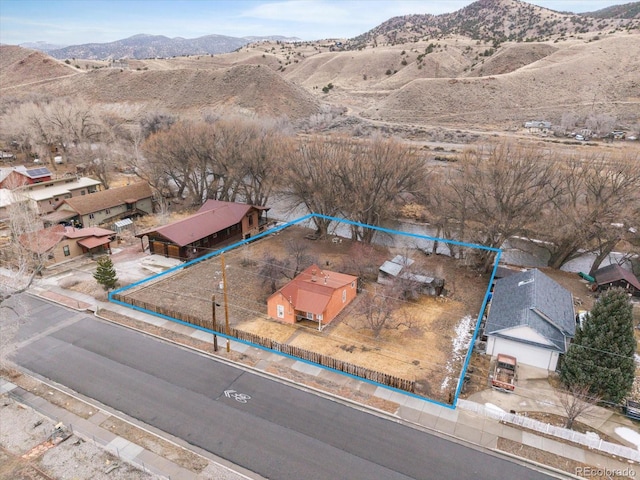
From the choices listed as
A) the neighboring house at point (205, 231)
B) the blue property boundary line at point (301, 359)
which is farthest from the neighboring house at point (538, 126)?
the neighboring house at point (205, 231)

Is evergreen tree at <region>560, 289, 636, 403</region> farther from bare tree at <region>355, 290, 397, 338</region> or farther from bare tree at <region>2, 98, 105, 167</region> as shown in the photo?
bare tree at <region>2, 98, 105, 167</region>

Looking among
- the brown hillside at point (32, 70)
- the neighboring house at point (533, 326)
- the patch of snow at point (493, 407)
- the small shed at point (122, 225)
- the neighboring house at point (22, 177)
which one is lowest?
the patch of snow at point (493, 407)

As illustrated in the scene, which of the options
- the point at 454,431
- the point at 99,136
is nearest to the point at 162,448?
the point at 454,431

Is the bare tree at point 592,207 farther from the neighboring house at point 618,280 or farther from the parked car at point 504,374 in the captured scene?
the parked car at point 504,374

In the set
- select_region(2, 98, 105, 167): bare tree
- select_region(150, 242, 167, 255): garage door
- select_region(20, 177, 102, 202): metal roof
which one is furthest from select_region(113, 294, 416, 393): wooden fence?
select_region(2, 98, 105, 167): bare tree

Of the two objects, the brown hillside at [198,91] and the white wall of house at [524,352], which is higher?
the brown hillside at [198,91]

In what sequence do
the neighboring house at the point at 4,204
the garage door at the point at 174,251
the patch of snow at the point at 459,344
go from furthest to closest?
the neighboring house at the point at 4,204
the garage door at the point at 174,251
the patch of snow at the point at 459,344

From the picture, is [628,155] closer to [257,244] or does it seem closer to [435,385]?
[435,385]

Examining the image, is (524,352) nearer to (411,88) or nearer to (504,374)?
(504,374)
